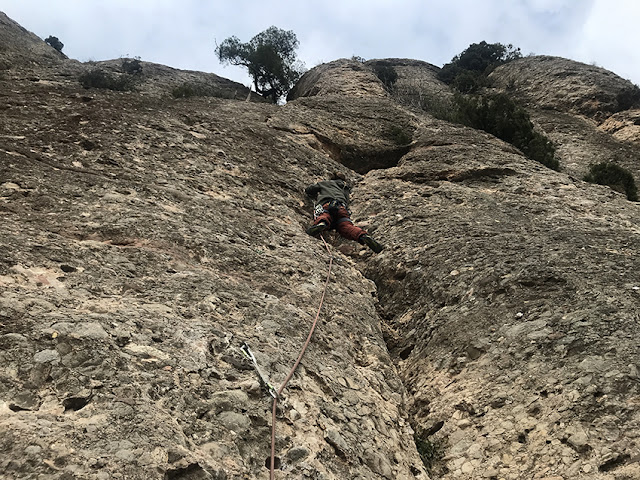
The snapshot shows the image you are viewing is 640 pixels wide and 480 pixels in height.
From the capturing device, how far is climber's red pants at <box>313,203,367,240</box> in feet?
27.5

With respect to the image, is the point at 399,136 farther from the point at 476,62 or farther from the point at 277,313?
the point at 476,62

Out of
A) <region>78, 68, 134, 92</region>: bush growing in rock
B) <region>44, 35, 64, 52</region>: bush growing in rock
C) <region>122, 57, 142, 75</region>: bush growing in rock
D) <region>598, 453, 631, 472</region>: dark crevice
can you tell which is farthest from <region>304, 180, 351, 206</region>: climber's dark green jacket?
<region>44, 35, 64, 52</region>: bush growing in rock

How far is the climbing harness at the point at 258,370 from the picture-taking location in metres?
4.07

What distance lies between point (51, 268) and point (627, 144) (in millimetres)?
16162

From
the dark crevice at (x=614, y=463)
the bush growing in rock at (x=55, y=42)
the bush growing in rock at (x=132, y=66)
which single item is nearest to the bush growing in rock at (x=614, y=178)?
the dark crevice at (x=614, y=463)

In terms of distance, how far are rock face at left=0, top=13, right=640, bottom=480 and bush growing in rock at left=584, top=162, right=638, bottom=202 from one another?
309 cm

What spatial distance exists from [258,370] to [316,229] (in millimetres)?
4121

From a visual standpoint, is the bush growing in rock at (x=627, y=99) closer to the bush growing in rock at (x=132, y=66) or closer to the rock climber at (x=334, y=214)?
the rock climber at (x=334, y=214)

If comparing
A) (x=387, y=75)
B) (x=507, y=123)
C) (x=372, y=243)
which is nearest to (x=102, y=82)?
(x=507, y=123)

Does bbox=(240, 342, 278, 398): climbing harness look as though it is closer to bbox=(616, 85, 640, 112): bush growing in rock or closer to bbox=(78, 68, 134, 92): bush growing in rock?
bbox=(78, 68, 134, 92): bush growing in rock

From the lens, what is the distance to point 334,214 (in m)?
8.73

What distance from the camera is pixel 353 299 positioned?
6.62 m

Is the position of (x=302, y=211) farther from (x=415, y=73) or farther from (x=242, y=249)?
(x=415, y=73)

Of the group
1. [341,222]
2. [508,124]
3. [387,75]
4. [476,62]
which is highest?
[476,62]
